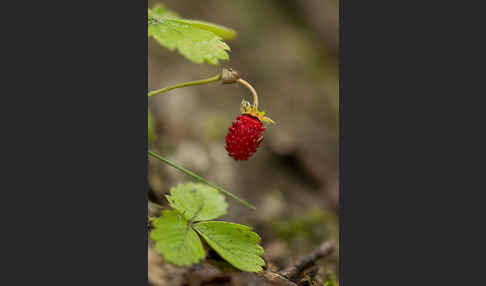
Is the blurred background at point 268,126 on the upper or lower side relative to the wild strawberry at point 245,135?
upper

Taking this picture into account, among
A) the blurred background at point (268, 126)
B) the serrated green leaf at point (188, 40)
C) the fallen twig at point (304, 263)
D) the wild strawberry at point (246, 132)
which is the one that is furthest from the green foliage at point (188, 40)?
the blurred background at point (268, 126)

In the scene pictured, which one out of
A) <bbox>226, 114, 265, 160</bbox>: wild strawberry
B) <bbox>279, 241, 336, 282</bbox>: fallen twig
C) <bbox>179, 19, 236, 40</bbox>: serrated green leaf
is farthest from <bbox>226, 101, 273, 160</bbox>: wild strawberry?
<bbox>279, 241, 336, 282</bbox>: fallen twig

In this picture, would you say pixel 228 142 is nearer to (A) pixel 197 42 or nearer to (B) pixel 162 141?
(A) pixel 197 42

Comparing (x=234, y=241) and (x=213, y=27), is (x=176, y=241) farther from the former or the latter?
(x=213, y=27)

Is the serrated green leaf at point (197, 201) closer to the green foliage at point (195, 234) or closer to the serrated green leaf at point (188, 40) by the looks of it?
the green foliage at point (195, 234)

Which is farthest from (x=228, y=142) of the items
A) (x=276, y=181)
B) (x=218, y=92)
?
(x=218, y=92)

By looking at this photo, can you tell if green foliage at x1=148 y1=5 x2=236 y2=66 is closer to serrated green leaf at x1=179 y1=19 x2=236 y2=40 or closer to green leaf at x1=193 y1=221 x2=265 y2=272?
serrated green leaf at x1=179 y1=19 x2=236 y2=40

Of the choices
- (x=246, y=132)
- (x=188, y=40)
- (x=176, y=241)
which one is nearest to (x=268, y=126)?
(x=246, y=132)
